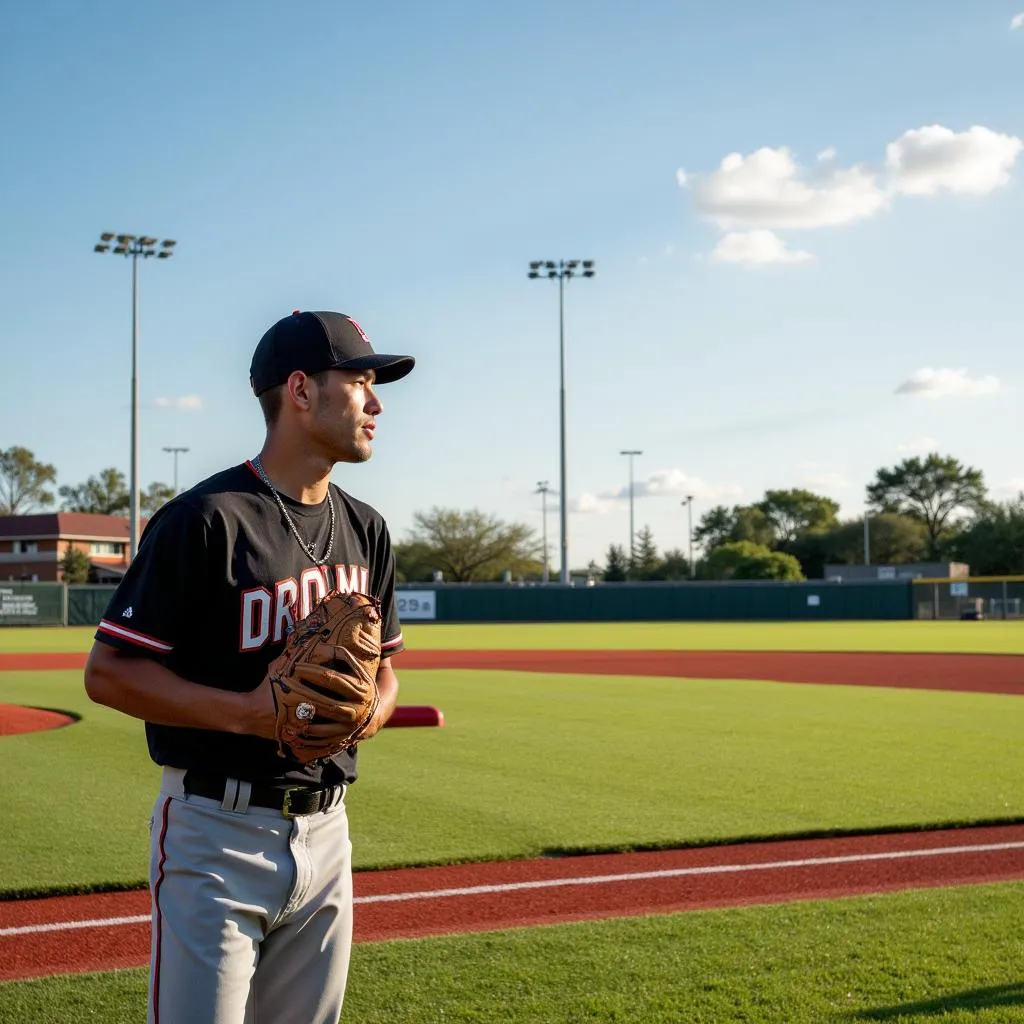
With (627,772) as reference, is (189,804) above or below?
above

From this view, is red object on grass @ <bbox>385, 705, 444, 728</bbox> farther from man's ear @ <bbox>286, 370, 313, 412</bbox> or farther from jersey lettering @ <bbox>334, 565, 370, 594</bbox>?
man's ear @ <bbox>286, 370, 313, 412</bbox>

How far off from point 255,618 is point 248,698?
21 cm

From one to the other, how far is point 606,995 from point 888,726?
375 inches

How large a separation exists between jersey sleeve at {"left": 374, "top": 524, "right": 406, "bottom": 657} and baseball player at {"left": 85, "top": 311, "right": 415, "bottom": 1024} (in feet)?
0.69

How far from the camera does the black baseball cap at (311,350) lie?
2770mm

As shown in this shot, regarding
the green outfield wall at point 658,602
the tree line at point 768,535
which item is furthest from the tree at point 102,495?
the green outfield wall at point 658,602

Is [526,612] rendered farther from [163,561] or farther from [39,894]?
[163,561]

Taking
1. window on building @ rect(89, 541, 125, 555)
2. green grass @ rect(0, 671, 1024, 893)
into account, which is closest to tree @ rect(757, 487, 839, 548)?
window on building @ rect(89, 541, 125, 555)

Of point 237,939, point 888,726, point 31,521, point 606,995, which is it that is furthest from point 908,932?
point 31,521

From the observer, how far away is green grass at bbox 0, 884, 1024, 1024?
14.1 feet

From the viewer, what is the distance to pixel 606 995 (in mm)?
4504

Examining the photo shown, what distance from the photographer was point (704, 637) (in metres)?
37.9

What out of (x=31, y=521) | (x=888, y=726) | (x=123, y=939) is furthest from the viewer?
(x=31, y=521)

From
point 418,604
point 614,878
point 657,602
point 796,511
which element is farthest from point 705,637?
point 796,511
